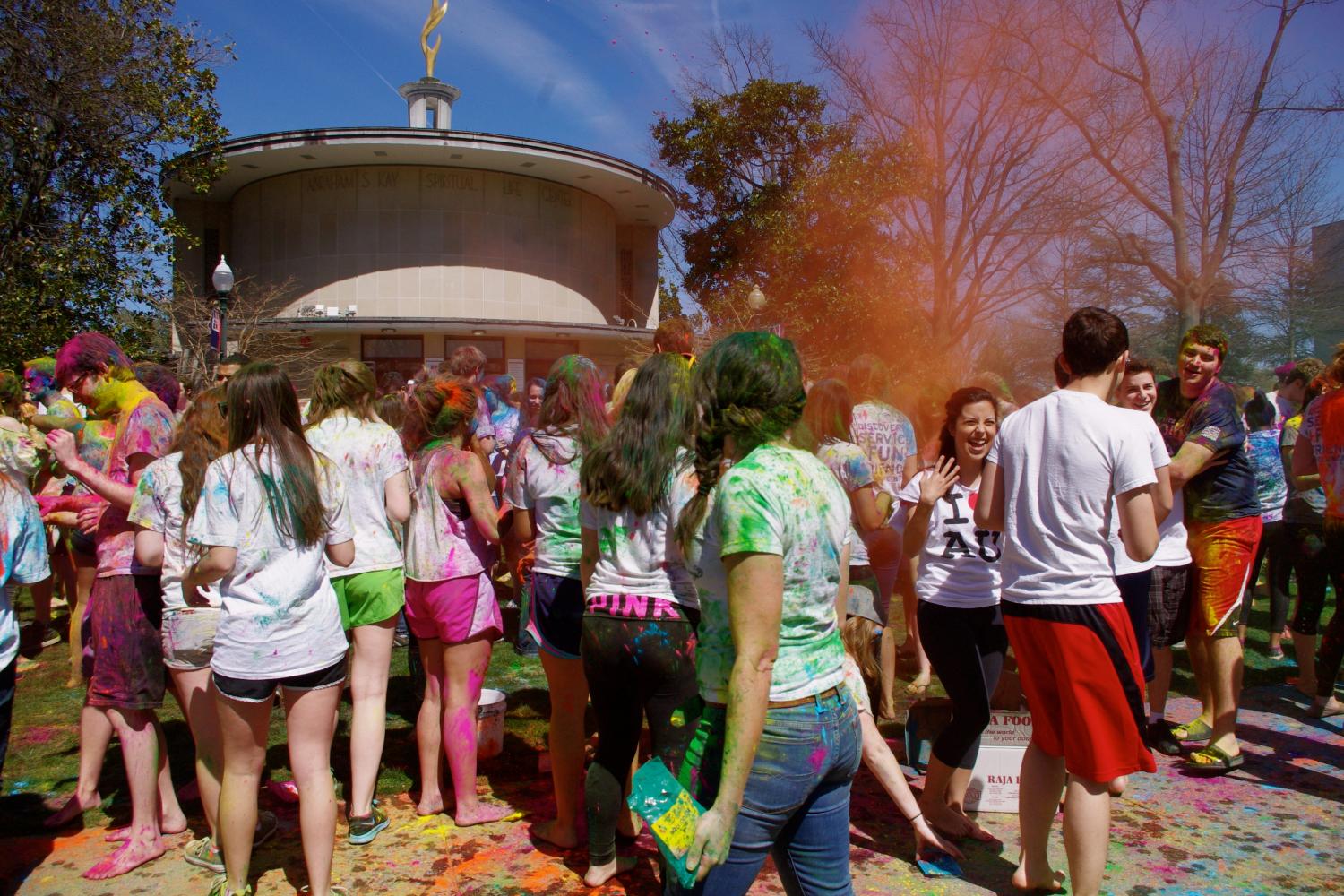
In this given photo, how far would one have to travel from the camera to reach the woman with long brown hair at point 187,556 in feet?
10.2

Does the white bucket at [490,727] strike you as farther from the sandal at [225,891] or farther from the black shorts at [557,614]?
the sandal at [225,891]

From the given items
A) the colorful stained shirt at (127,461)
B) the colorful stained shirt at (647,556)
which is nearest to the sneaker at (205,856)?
the colorful stained shirt at (127,461)

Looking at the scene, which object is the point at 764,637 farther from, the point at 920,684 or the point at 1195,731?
the point at 920,684

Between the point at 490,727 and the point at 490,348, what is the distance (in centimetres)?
1857

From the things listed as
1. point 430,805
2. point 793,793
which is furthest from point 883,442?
point 793,793

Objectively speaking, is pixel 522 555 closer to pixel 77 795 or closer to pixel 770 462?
pixel 77 795

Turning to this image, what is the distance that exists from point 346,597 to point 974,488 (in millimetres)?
2599

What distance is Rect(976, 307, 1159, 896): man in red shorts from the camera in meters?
2.69

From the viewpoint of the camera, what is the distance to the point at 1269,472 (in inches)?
230

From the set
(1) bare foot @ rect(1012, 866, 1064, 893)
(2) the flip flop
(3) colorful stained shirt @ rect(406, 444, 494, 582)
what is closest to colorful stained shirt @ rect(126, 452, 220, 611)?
(3) colorful stained shirt @ rect(406, 444, 494, 582)

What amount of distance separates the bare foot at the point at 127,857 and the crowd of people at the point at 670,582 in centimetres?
2

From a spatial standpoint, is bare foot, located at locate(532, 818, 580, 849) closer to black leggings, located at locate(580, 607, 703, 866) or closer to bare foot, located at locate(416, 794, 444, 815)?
bare foot, located at locate(416, 794, 444, 815)

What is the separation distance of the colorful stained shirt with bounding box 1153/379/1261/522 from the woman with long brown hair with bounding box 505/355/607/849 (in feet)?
9.08

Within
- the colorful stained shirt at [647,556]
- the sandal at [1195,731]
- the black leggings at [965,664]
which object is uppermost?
the colorful stained shirt at [647,556]
